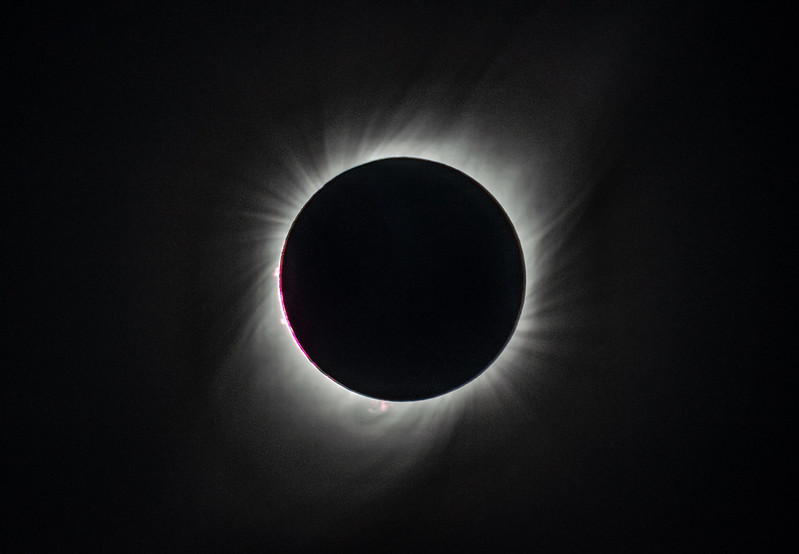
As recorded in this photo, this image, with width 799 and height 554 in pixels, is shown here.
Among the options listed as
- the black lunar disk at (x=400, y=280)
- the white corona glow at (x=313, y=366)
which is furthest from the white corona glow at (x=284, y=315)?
the black lunar disk at (x=400, y=280)

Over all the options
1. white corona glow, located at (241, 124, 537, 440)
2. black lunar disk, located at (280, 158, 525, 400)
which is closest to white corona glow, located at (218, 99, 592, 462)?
white corona glow, located at (241, 124, 537, 440)

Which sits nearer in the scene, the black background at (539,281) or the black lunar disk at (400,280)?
the black lunar disk at (400,280)

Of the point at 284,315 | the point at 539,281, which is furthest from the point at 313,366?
the point at 539,281

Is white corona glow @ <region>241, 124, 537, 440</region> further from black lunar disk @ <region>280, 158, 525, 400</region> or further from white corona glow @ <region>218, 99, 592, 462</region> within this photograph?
black lunar disk @ <region>280, 158, 525, 400</region>

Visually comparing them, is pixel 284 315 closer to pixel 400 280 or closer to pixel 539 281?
pixel 400 280

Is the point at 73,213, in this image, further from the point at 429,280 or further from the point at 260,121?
the point at 429,280

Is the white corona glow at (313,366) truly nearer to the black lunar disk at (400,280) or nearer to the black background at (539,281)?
the black background at (539,281)
